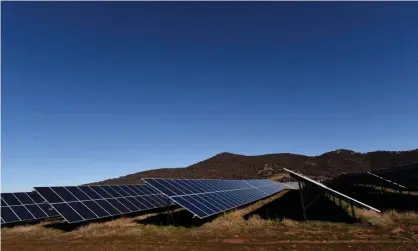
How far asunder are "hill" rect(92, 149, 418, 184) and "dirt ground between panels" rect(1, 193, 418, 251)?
88.6 m

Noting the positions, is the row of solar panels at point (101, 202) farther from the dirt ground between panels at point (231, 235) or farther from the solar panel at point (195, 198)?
the dirt ground between panels at point (231, 235)

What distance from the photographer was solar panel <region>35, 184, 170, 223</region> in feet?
81.0

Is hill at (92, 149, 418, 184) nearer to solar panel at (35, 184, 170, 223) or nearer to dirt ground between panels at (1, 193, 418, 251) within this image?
solar panel at (35, 184, 170, 223)

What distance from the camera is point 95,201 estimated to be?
28.6m

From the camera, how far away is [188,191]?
29.2 meters

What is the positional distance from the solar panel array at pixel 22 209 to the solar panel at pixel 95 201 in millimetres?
3494

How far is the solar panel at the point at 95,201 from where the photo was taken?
2469 cm

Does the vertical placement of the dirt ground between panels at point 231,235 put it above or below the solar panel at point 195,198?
below

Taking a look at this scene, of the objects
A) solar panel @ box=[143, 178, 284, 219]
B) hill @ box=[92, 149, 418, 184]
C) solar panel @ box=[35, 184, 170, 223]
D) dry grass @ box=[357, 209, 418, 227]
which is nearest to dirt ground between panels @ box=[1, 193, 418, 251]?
dry grass @ box=[357, 209, 418, 227]

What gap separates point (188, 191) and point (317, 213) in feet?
38.8

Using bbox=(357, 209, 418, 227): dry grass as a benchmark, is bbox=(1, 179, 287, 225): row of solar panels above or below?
above

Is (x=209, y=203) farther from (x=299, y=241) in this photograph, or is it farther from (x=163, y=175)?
(x=163, y=175)

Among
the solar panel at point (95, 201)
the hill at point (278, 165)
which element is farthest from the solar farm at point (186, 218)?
the hill at point (278, 165)

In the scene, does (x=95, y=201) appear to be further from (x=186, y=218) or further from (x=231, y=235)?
(x=231, y=235)
